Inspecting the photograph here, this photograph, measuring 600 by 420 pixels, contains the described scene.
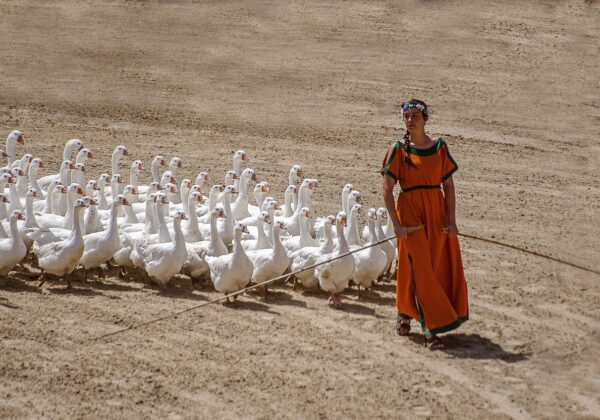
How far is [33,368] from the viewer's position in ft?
31.9

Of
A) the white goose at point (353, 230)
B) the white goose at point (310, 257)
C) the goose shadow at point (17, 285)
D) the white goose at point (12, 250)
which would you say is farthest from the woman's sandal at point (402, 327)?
the white goose at point (12, 250)

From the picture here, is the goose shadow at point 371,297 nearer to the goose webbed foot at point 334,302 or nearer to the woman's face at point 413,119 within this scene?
the goose webbed foot at point 334,302

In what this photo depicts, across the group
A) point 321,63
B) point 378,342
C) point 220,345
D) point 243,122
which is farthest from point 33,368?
point 321,63

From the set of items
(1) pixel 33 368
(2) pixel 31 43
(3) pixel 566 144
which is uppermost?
(2) pixel 31 43

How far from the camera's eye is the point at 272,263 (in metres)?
12.0

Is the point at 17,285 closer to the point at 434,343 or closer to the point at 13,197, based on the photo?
the point at 13,197

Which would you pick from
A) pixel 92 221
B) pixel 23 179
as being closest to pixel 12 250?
pixel 92 221

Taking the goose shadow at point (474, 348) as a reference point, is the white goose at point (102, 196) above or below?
above

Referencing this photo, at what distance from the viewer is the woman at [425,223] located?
32.6 feet

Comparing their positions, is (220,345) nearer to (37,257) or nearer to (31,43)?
(37,257)

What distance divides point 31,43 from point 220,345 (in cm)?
1653

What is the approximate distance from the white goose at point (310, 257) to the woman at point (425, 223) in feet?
7.23

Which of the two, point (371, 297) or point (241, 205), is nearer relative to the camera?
point (371, 297)

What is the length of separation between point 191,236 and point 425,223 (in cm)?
410
